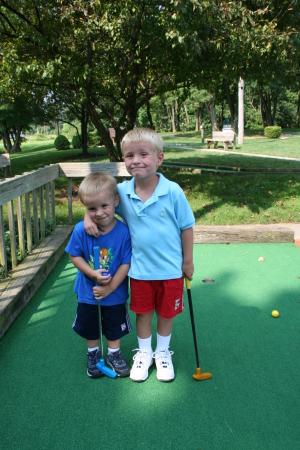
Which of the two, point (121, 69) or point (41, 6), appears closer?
point (41, 6)

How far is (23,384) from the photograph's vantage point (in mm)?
2510

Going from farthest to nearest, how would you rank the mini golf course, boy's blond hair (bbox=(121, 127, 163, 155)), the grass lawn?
the grass lawn < boy's blond hair (bbox=(121, 127, 163, 155)) < the mini golf course

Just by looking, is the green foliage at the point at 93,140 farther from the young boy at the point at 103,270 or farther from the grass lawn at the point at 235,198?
the young boy at the point at 103,270

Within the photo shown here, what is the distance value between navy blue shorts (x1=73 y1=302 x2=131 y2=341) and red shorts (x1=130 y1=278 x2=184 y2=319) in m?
0.11

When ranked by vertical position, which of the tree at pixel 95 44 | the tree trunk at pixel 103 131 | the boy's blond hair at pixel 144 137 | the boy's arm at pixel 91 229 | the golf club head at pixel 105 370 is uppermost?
the tree at pixel 95 44

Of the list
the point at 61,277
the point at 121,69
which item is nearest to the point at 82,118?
the point at 121,69

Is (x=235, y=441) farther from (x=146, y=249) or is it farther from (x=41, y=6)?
(x=41, y=6)

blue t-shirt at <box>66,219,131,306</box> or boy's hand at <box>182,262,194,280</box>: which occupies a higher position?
blue t-shirt at <box>66,219,131,306</box>

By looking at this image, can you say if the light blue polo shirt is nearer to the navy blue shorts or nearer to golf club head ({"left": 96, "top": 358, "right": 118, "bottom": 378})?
the navy blue shorts

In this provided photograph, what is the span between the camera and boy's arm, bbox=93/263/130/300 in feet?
7.77

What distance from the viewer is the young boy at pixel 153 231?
2322mm

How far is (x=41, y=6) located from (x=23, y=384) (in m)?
7.49

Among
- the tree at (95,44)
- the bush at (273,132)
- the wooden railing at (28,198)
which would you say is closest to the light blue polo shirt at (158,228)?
the wooden railing at (28,198)

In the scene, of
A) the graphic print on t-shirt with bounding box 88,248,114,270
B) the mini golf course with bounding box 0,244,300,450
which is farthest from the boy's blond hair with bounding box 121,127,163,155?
the mini golf course with bounding box 0,244,300,450
